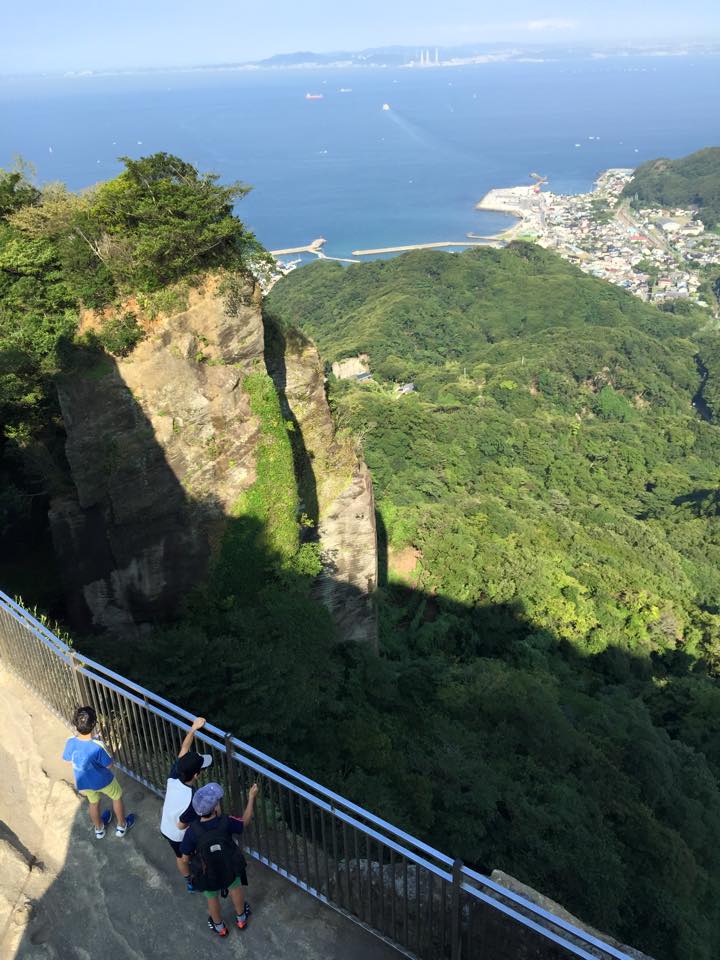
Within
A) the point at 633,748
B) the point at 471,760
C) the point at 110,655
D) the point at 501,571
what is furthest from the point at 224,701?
the point at 501,571

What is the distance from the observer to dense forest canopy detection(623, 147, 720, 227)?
151 m

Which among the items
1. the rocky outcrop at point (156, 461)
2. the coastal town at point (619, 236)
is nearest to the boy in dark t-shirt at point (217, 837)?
the rocky outcrop at point (156, 461)

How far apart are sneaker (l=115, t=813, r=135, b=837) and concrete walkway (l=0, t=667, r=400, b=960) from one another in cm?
6

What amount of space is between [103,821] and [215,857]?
1.67 m

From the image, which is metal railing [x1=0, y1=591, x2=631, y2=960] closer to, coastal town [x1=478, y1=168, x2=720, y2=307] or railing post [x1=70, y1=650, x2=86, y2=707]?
railing post [x1=70, y1=650, x2=86, y2=707]

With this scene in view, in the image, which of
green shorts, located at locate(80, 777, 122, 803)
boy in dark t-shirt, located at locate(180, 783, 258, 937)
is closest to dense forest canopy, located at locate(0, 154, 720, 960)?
green shorts, located at locate(80, 777, 122, 803)

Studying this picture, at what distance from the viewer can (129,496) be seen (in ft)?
38.8

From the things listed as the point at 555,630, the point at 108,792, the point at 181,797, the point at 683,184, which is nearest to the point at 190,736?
the point at 181,797

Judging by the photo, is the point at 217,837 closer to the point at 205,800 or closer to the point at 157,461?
the point at 205,800

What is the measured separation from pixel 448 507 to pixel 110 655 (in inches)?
792

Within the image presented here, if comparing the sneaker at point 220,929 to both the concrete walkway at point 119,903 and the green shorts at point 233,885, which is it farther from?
the green shorts at point 233,885

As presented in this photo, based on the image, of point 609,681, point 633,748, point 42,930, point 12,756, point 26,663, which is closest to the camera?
point 42,930

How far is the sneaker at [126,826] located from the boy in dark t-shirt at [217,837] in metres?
0.99

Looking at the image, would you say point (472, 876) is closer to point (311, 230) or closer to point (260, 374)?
point (260, 374)
